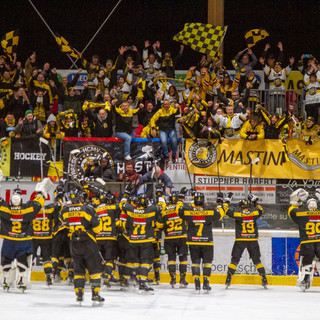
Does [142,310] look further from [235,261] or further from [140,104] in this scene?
[140,104]

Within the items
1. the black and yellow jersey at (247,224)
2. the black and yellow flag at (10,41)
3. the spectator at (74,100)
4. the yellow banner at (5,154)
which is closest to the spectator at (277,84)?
the black and yellow jersey at (247,224)

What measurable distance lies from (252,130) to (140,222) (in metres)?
4.72

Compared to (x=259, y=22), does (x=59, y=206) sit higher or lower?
lower

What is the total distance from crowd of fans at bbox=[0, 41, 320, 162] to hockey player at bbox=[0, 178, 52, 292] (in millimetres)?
4281

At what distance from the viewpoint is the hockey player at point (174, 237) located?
1538cm

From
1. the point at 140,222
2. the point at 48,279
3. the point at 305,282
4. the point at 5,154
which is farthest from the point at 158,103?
the point at 305,282

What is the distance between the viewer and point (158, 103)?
19.3 m

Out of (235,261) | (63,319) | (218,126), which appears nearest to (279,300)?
(235,261)

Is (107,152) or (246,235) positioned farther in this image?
(107,152)

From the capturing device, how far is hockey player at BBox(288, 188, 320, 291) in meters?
14.9

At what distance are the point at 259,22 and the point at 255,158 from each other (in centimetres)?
658

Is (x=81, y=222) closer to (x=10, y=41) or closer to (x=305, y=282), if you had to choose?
(x=305, y=282)

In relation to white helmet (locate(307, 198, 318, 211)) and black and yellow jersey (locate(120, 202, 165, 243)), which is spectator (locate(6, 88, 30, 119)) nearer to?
black and yellow jersey (locate(120, 202, 165, 243))

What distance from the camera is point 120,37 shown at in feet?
76.0
